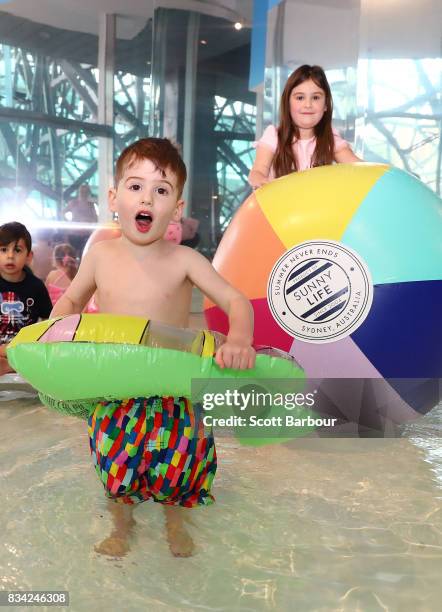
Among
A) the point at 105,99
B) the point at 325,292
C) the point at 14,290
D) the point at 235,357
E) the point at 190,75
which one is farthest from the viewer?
the point at 190,75

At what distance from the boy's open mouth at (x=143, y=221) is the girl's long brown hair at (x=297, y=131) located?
1130 millimetres

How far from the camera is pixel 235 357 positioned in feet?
4.25

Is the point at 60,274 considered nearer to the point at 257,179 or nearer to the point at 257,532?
the point at 257,179

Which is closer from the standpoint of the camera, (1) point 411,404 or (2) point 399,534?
(2) point 399,534

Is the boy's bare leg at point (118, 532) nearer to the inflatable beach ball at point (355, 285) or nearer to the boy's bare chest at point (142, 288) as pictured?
the boy's bare chest at point (142, 288)

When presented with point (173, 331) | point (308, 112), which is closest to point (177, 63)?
point (308, 112)

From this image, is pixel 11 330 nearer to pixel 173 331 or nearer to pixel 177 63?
pixel 173 331

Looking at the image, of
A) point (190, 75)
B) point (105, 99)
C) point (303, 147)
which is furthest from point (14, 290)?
point (190, 75)

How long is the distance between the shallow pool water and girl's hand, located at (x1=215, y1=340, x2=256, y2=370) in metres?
0.36

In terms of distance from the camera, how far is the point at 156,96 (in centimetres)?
655

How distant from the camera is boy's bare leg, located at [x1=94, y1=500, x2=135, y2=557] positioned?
4.15 ft

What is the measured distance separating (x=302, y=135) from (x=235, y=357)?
4.73 feet

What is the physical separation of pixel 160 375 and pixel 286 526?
457 millimetres

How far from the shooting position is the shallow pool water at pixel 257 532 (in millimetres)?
1131
